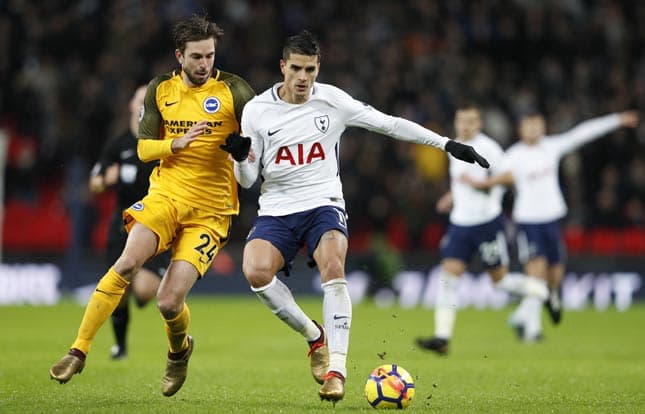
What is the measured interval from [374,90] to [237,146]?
14085 mm

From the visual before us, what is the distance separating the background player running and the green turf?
571 millimetres

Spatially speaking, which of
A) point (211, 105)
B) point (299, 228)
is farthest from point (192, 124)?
point (299, 228)

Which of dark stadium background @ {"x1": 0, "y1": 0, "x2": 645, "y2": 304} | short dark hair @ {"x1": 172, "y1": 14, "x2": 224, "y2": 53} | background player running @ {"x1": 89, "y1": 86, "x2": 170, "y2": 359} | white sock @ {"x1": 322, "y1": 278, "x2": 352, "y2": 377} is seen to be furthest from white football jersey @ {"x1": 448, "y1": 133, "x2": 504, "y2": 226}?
dark stadium background @ {"x1": 0, "y1": 0, "x2": 645, "y2": 304}

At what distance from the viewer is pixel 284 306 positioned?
8.20 meters

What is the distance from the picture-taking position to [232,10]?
75.1 feet

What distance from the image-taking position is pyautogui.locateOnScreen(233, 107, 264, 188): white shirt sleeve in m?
7.92

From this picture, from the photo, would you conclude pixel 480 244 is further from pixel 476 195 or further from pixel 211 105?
pixel 211 105

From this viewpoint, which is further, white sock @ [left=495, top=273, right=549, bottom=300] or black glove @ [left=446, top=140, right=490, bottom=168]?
white sock @ [left=495, top=273, right=549, bottom=300]

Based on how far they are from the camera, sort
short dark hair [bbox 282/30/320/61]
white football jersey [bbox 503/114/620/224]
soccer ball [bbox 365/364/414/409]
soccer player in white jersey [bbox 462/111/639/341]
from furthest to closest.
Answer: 1. white football jersey [bbox 503/114/620/224]
2. soccer player in white jersey [bbox 462/111/639/341]
3. short dark hair [bbox 282/30/320/61]
4. soccer ball [bbox 365/364/414/409]

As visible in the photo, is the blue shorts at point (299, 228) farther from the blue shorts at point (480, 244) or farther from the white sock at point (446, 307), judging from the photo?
the blue shorts at point (480, 244)

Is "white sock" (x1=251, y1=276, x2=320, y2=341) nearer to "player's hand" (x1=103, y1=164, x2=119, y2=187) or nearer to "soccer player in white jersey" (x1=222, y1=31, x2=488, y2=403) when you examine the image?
"soccer player in white jersey" (x1=222, y1=31, x2=488, y2=403)

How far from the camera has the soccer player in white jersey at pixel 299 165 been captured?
7.90m

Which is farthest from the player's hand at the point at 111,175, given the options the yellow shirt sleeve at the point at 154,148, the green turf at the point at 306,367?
the yellow shirt sleeve at the point at 154,148

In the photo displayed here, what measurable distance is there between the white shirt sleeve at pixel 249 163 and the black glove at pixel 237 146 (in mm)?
158
